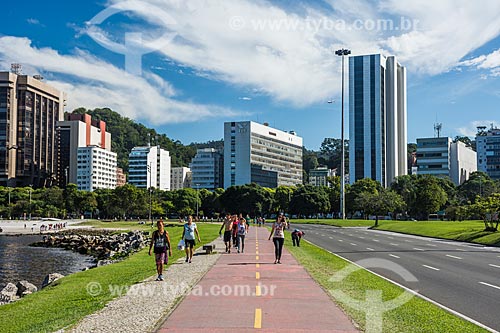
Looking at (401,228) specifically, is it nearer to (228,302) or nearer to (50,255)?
(50,255)

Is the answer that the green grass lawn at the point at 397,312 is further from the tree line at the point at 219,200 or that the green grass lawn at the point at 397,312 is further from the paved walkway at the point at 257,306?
the tree line at the point at 219,200

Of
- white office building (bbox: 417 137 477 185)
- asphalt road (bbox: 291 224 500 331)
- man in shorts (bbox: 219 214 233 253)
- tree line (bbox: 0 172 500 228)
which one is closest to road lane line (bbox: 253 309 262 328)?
asphalt road (bbox: 291 224 500 331)

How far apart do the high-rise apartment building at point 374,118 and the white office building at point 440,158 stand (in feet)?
25.9

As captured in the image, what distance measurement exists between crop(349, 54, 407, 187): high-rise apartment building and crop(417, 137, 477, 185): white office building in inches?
311

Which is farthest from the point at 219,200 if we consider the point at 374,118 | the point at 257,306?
the point at 257,306

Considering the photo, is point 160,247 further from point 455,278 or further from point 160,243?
point 455,278

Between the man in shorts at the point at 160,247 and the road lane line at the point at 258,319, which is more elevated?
the man in shorts at the point at 160,247

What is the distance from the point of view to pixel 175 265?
22766mm

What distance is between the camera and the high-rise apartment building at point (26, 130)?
174000 millimetres

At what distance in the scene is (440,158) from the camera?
173875mm

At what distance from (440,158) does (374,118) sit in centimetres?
2382

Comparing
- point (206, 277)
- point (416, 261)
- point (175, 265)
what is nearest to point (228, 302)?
point (206, 277)

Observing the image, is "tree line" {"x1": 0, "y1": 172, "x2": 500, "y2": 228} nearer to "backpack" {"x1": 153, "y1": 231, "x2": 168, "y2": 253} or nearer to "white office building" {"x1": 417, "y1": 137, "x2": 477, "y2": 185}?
"white office building" {"x1": 417, "y1": 137, "x2": 477, "y2": 185}

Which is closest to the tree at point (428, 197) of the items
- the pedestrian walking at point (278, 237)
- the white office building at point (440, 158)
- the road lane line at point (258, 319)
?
the white office building at point (440, 158)
